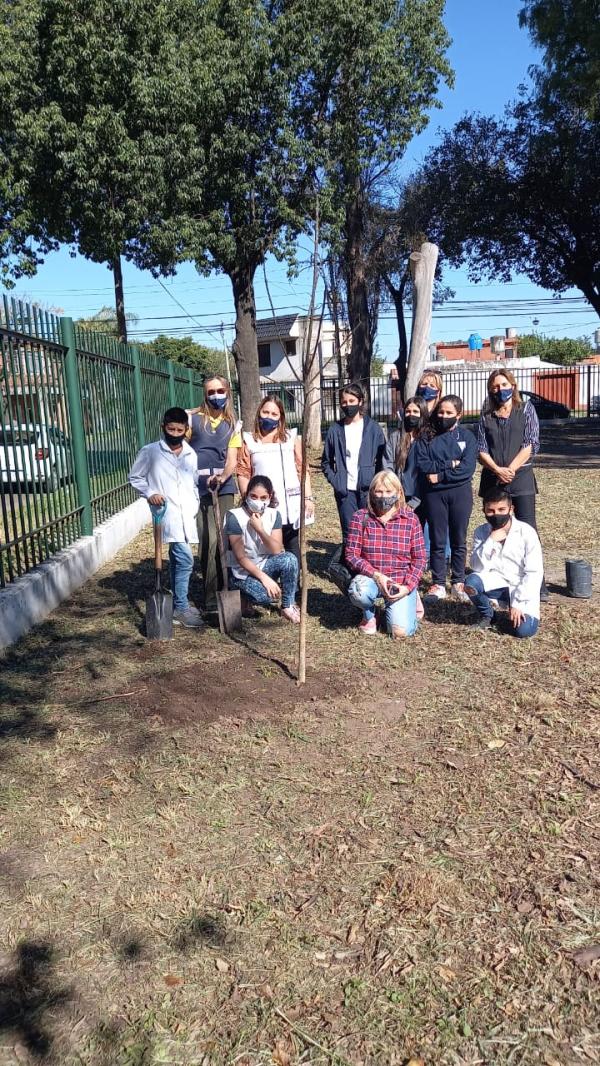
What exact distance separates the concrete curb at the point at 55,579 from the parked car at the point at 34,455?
0.68 meters

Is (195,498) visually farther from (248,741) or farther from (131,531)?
(131,531)

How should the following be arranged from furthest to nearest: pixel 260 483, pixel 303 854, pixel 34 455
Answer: pixel 34 455
pixel 260 483
pixel 303 854

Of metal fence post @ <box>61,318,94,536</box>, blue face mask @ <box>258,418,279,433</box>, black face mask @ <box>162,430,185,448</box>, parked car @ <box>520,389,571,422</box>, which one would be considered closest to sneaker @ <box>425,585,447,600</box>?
blue face mask @ <box>258,418,279,433</box>

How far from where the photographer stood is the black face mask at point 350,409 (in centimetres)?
644

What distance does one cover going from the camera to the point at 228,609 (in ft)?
19.8

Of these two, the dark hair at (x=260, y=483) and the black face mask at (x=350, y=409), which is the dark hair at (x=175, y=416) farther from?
the black face mask at (x=350, y=409)

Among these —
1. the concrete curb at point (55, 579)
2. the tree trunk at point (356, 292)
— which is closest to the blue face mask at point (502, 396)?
the concrete curb at point (55, 579)

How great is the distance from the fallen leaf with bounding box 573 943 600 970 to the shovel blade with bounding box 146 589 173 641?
379cm

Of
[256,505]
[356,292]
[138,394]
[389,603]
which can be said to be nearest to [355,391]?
[256,505]

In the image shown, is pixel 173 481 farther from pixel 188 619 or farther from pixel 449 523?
pixel 449 523

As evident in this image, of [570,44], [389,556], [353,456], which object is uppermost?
[570,44]

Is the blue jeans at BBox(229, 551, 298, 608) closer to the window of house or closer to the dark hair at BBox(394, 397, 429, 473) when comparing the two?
the dark hair at BBox(394, 397, 429, 473)

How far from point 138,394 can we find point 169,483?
6126 mm

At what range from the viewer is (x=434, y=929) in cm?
279
